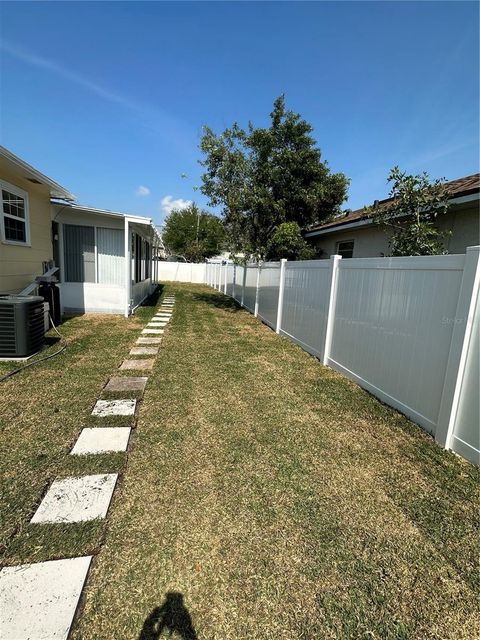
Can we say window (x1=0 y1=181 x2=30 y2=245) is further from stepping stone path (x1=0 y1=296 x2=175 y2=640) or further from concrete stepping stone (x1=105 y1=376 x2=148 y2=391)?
stepping stone path (x1=0 y1=296 x2=175 y2=640)

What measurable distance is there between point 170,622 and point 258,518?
0.75 metres

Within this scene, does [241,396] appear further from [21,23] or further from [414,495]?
[21,23]

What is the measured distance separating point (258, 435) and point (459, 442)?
1.78 meters

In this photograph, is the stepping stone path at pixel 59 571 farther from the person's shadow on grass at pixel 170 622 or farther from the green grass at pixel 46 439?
the person's shadow on grass at pixel 170 622

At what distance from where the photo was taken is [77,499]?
208 centimetres

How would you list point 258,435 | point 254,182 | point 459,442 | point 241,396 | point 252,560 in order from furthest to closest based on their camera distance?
point 254,182, point 241,396, point 258,435, point 459,442, point 252,560

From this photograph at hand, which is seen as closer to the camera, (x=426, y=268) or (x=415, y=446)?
(x=415, y=446)

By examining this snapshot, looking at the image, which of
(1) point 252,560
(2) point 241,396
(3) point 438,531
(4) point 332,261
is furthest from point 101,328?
(3) point 438,531

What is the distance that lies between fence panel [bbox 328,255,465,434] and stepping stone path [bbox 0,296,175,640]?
2.90 m

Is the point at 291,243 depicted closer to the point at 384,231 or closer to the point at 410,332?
the point at 384,231

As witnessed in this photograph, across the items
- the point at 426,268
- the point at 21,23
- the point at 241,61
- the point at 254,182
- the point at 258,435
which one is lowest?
the point at 258,435

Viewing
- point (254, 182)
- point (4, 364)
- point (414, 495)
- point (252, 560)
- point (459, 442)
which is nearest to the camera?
point (252, 560)

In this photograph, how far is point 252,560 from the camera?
5.62 feet

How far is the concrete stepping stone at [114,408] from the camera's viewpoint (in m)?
3.28
